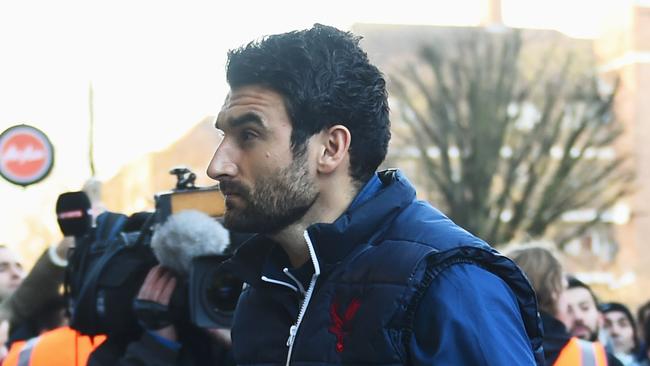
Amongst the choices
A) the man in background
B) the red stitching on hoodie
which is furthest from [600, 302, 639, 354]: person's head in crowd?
the red stitching on hoodie

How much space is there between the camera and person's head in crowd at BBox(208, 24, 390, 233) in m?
2.84

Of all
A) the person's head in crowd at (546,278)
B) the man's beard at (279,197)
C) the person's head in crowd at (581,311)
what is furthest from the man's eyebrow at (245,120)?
the person's head in crowd at (581,311)

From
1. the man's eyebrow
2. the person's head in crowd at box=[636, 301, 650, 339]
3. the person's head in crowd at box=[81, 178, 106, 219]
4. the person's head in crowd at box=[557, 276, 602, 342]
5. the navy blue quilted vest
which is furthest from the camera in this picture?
the person's head in crowd at box=[636, 301, 650, 339]

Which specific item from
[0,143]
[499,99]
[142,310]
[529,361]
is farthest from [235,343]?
[499,99]

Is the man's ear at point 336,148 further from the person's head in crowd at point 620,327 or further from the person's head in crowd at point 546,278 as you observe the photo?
the person's head in crowd at point 620,327

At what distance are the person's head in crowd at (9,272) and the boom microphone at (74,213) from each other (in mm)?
1637

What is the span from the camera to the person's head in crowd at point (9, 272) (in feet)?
21.9

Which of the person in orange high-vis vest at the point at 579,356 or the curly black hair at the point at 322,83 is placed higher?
the curly black hair at the point at 322,83

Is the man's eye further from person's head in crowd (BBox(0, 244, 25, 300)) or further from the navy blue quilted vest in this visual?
person's head in crowd (BBox(0, 244, 25, 300))

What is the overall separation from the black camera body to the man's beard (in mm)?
1456

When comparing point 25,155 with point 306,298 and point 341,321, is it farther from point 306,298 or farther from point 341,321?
point 341,321

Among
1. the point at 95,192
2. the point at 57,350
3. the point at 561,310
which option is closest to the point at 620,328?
the point at 561,310

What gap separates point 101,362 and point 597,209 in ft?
105

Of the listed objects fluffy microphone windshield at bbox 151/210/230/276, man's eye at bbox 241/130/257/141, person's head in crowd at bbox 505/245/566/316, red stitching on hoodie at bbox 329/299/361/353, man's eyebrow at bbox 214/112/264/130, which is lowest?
person's head in crowd at bbox 505/245/566/316
